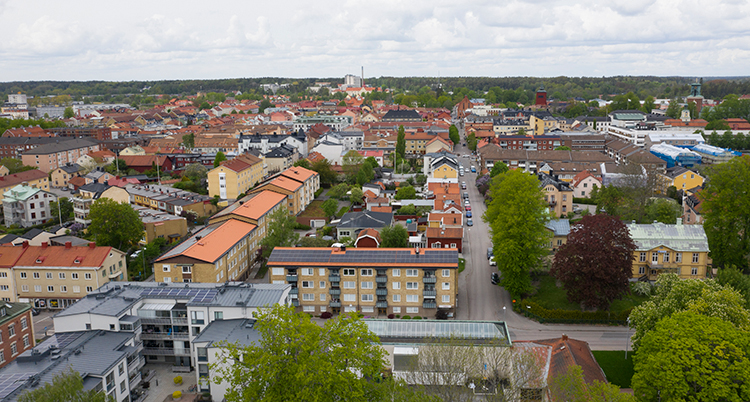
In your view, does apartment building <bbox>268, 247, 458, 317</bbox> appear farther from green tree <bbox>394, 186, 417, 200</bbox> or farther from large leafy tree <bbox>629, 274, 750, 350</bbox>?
green tree <bbox>394, 186, 417, 200</bbox>

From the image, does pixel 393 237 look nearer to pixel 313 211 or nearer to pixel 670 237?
pixel 313 211

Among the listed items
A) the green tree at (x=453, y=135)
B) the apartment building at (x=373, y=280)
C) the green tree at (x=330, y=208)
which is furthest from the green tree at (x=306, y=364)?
the green tree at (x=453, y=135)

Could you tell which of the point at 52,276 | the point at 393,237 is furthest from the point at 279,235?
the point at 52,276

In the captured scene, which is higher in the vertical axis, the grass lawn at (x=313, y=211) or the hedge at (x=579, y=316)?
the grass lawn at (x=313, y=211)

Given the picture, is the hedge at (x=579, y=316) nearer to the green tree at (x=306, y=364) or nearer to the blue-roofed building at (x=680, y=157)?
the green tree at (x=306, y=364)

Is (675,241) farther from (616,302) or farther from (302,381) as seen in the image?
(302,381)

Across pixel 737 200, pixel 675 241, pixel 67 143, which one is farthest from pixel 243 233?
pixel 67 143
